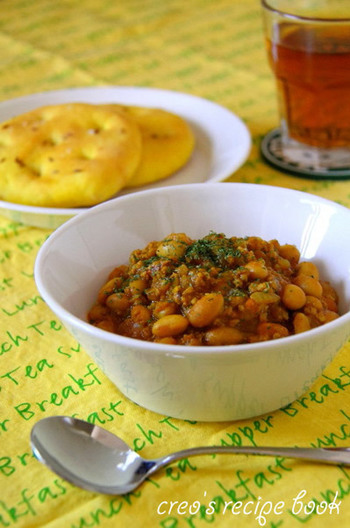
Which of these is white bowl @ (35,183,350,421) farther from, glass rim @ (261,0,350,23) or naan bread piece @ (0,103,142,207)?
glass rim @ (261,0,350,23)

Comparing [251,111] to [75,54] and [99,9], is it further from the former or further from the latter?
[99,9]

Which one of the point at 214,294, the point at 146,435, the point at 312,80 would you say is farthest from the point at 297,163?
the point at 146,435

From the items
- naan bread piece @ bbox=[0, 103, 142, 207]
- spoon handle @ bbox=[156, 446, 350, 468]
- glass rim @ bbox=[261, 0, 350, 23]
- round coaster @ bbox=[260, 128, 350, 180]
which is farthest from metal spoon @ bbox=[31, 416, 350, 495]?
glass rim @ bbox=[261, 0, 350, 23]

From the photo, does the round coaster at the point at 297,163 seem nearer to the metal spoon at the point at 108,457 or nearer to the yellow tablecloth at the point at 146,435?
the yellow tablecloth at the point at 146,435

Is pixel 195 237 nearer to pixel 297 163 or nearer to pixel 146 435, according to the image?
pixel 146 435

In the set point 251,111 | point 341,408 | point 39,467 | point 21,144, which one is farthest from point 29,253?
point 251,111
